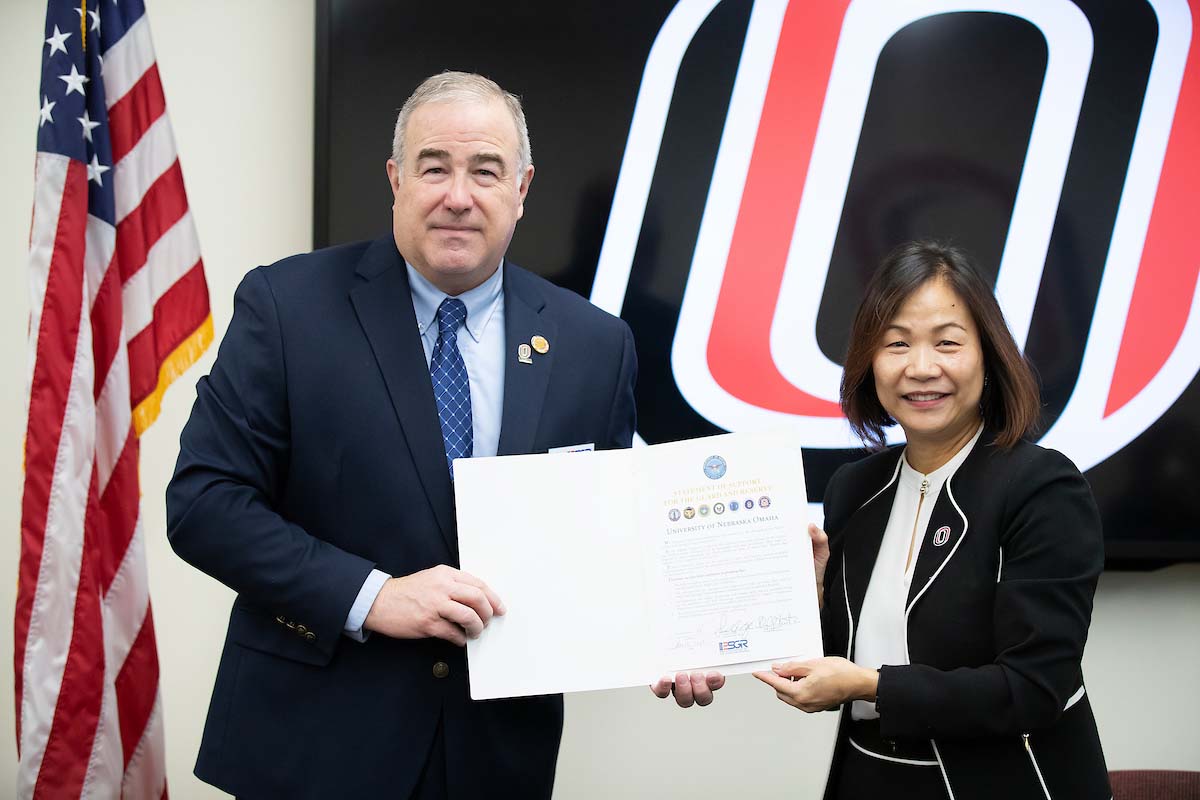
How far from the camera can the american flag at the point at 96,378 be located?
2.37 meters

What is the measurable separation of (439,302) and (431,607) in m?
0.56

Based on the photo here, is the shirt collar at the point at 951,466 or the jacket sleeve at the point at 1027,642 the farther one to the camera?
the shirt collar at the point at 951,466

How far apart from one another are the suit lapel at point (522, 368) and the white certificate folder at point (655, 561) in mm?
78

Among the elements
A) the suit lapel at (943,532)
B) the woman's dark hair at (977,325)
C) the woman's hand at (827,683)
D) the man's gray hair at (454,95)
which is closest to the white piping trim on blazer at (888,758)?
the woman's hand at (827,683)

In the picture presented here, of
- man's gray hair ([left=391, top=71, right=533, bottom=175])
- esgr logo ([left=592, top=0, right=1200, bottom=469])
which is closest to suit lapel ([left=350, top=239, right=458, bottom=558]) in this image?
man's gray hair ([left=391, top=71, right=533, bottom=175])

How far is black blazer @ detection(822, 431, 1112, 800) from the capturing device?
1539 mm

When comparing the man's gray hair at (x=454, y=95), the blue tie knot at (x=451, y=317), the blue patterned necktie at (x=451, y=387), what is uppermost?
the man's gray hair at (x=454, y=95)

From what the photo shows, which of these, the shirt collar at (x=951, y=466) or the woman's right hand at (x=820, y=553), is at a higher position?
the shirt collar at (x=951, y=466)

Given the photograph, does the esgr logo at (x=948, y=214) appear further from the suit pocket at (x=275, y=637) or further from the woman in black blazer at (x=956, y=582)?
the suit pocket at (x=275, y=637)

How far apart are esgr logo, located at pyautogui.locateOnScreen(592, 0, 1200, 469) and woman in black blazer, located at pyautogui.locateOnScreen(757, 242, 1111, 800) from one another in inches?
43.1

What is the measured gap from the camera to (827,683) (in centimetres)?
161

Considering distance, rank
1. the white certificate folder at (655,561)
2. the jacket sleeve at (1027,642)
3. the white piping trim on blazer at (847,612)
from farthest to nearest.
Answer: the white piping trim on blazer at (847,612) → the white certificate folder at (655,561) → the jacket sleeve at (1027,642)

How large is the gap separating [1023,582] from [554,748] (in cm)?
87

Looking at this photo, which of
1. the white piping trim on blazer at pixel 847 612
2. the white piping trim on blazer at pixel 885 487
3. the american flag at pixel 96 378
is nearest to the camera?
the white piping trim on blazer at pixel 847 612
